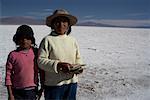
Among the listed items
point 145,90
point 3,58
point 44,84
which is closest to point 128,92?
point 145,90

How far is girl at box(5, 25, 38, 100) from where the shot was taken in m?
2.84

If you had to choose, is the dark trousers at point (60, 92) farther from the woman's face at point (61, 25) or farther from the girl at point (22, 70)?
the woman's face at point (61, 25)

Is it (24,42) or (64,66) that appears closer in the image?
(64,66)

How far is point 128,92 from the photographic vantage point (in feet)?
16.1

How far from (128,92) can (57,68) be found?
2.34 meters

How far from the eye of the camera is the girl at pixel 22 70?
284 centimetres

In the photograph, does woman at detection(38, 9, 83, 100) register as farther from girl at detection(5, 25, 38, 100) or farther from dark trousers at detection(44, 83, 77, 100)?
girl at detection(5, 25, 38, 100)

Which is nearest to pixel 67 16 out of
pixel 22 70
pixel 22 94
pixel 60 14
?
pixel 60 14

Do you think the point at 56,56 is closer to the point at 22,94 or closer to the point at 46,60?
the point at 46,60

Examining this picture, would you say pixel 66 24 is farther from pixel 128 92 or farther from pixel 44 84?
pixel 128 92

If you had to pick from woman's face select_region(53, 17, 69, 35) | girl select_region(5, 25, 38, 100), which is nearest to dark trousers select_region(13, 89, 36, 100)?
girl select_region(5, 25, 38, 100)

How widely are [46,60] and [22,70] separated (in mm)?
228

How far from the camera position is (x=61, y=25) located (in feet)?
9.37

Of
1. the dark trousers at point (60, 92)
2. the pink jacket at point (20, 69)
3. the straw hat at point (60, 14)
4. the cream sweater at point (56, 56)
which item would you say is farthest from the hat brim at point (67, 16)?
the dark trousers at point (60, 92)
